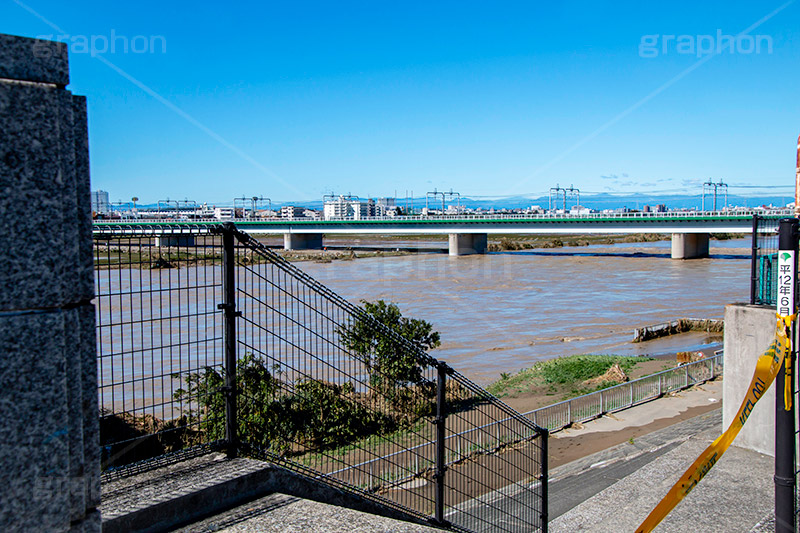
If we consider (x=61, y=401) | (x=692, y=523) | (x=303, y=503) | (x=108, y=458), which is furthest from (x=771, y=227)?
(x=61, y=401)

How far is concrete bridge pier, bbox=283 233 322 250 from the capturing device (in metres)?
87.0

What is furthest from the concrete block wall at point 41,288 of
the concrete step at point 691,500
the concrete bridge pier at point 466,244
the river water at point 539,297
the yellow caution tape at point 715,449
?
the concrete bridge pier at point 466,244

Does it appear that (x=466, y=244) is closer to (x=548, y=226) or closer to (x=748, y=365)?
(x=548, y=226)

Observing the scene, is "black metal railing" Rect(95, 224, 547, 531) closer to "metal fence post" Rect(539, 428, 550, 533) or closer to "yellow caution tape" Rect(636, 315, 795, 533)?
"metal fence post" Rect(539, 428, 550, 533)

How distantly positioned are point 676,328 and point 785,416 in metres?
26.8

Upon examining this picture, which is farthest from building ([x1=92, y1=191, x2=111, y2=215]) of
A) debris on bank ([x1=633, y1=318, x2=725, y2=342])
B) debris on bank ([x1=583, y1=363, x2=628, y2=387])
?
debris on bank ([x1=633, y1=318, x2=725, y2=342])

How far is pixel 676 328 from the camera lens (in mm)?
28656

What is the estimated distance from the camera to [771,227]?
8523mm

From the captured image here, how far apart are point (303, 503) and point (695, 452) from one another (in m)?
6.78

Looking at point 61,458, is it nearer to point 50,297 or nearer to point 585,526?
point 50,297

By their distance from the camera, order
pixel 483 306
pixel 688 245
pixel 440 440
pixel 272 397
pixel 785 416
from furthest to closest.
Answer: pixel 688 245 < pixel 483 306 < pixel 272 397 < pixel 440 440 < pixel 785 416

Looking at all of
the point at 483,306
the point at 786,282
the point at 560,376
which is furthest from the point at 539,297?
the point at 786,282

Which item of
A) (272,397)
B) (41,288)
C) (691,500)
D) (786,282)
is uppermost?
(41,288)

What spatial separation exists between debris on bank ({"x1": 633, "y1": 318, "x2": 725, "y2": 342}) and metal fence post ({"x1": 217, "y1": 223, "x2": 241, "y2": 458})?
25096 mm
